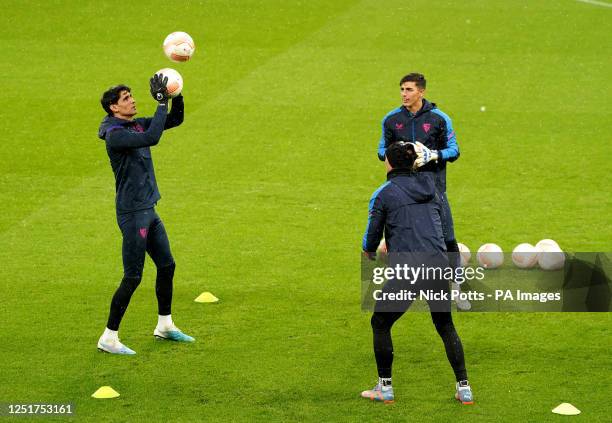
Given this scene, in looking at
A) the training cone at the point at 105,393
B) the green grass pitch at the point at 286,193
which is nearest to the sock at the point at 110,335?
the green grass pitch at the point at 286,193

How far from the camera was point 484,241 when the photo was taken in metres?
14.4

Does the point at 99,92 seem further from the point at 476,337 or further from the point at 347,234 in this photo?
the point at 476,337

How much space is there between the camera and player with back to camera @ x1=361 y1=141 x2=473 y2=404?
30.2 feet

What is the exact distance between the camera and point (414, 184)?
929 centimetres

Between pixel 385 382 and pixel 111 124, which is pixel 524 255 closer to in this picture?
pixel 385 382

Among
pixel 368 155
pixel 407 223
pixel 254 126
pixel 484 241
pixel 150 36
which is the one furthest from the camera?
pixel 150 36

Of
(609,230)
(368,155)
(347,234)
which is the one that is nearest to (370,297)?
(347,234)

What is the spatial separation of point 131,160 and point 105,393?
7.40ft

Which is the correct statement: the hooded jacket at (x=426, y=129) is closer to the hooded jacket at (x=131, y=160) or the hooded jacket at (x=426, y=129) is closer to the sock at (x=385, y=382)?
the hooded jacket at (x=131, y=160)

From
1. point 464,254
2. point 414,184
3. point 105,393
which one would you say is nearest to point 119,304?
point 105,393

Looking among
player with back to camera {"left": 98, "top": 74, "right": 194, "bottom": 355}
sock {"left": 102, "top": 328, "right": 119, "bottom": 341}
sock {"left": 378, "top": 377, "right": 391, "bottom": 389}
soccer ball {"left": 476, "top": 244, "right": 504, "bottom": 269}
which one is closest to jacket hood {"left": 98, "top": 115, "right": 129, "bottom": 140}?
player with back to camera {"left": 98, "top": 74, "right": 194, "bottom": 355}

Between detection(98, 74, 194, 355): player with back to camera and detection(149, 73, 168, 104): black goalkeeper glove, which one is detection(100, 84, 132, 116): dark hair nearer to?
detection(98, 74, 194, 355): player with back to camera

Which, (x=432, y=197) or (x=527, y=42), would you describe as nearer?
(x=432, y=197)

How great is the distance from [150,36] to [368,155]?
9173 mm
